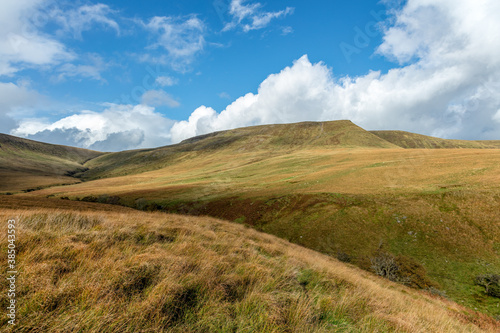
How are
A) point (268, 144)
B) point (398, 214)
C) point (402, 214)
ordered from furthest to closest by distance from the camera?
point (268, 144)
point (398, 214)
point (402, 214)

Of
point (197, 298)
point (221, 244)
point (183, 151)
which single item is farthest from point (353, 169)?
point (183, 151)

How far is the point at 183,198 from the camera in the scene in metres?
47.8

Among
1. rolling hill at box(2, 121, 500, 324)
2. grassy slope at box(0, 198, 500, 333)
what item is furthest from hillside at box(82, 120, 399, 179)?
grassy slope at box(0, 198, 500, 333)

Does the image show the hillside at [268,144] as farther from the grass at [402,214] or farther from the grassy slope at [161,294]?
the grassy slope at [161,294]

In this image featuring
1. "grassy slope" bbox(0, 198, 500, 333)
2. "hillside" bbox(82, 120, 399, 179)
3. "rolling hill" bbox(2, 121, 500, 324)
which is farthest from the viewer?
"hillside" bbox(82, 120, 399, 179)

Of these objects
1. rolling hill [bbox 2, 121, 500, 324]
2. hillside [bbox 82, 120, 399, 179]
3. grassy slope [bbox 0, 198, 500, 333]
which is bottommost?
rolling hill [bbox 2, 121, 500, 324]

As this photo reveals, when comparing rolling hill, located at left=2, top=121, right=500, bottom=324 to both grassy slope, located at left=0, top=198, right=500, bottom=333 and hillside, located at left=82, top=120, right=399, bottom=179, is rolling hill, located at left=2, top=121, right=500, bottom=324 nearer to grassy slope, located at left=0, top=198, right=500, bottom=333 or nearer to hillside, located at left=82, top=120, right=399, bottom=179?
grassy slope, located at left=0, top=198, right=500, bottom=333

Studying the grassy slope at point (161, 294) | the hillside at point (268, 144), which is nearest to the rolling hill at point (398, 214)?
the grassy slope at point (161, 294)

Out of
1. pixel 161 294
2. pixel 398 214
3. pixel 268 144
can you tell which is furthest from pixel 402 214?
pixel 268 144

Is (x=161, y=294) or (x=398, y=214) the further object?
(x=398, y=214)

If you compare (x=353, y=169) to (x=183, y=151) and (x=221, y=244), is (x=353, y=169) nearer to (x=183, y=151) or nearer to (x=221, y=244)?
(x=221, y=244)

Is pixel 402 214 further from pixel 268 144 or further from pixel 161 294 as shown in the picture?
pixel 268 144

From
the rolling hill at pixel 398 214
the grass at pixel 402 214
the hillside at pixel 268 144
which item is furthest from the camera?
the hillside at pixel 268 144

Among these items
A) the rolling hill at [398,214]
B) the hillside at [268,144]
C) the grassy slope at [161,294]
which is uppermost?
the hillside at [268,144]
